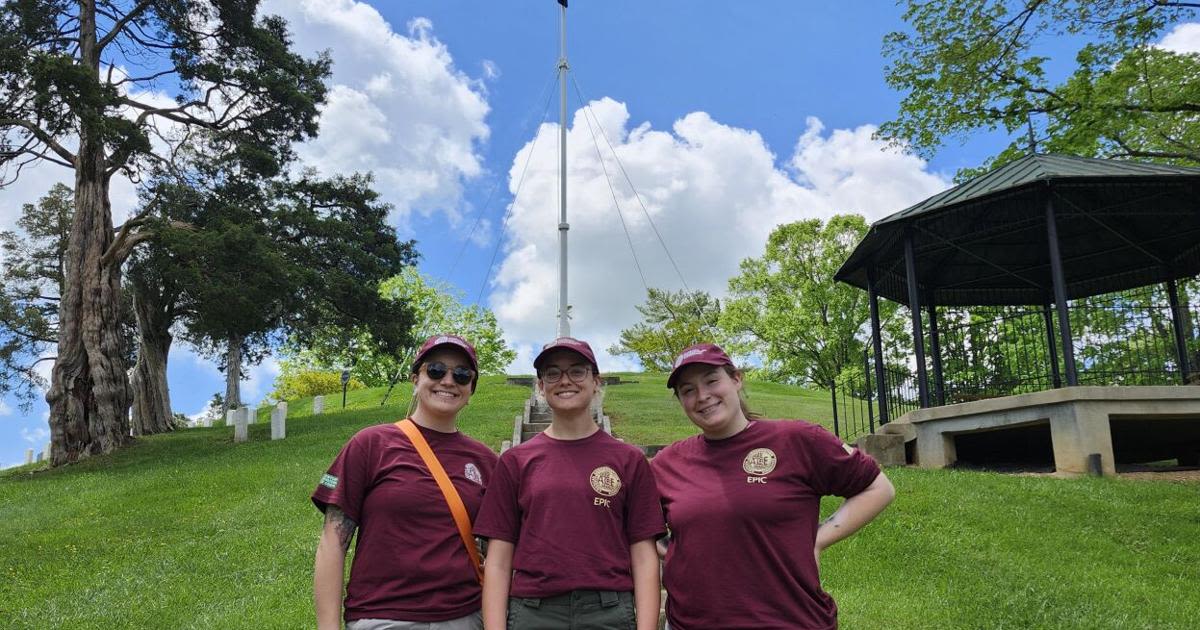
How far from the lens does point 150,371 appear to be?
2672 centimetres

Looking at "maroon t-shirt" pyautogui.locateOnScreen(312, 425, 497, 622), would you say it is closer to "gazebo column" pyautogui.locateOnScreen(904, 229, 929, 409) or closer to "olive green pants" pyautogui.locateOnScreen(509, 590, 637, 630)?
"olive green pants" pyautogui.locateOnScreen(509, 590, 637, 630)

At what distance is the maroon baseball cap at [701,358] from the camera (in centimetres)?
292

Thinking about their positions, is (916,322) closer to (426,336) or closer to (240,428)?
(240,428)

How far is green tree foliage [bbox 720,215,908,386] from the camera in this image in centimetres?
3195

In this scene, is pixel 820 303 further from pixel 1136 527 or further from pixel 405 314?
pixel 1136 527

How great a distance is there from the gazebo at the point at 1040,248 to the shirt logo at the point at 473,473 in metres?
10.4

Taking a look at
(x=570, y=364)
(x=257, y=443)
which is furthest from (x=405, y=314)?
(x=570, y=364)

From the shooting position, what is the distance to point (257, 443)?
18391mm

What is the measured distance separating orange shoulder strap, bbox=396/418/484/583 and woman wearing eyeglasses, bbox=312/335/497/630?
0.06 ft

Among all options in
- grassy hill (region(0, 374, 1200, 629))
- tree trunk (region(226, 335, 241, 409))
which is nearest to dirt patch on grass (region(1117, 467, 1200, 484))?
grassy hill (region(0, 374, 1200, 629))

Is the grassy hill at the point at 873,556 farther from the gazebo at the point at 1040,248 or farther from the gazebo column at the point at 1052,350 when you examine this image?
the gazebo column at the point at 1052,350

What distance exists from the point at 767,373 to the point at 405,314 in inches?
722

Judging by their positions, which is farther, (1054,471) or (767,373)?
(767,373)

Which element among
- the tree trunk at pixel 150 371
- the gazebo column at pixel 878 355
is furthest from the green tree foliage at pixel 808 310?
the tree trunk at pixel 150 371
